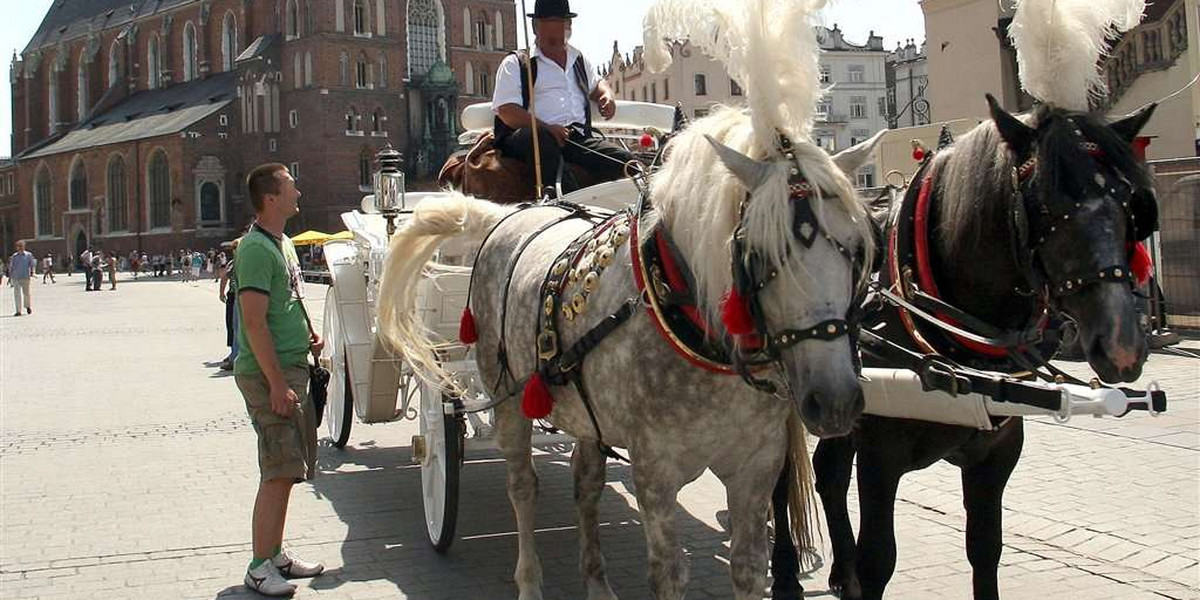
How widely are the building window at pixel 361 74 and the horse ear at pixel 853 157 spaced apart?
6340 cm

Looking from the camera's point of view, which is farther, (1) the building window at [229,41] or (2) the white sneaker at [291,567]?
(1) the building window at [229,41]

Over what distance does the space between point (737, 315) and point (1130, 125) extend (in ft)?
4.34

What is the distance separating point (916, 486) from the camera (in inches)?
278

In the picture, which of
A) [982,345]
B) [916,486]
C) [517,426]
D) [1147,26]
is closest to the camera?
[982,345]

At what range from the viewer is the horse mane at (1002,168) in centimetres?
306

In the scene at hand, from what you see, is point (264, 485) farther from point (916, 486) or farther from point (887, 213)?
point (916, 486)

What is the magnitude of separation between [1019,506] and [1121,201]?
373cm

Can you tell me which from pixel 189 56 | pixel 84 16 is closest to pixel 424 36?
pixel 189 56

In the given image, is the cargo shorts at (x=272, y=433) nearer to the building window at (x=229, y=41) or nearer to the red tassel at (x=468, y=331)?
the red tassel at (x=468, y=331)

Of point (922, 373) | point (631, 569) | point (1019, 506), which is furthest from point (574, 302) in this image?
point (1019, 506)

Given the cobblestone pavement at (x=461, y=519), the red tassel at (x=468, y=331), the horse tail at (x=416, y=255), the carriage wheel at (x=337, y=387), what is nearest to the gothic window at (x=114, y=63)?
the cobblestone pavement at (x=461, y=519)

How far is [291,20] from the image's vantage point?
213 feet

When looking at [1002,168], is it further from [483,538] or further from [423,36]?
[423,36]

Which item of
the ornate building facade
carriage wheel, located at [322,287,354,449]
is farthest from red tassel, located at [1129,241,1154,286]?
the ornate building facade
